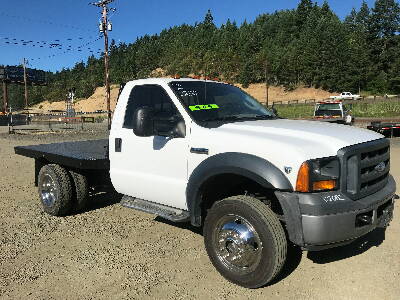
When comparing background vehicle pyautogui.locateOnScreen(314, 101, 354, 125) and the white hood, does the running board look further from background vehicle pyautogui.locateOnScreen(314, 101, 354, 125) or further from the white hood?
background vehicle pyautogui.locateOnScreen(314, 101, 354, 125)

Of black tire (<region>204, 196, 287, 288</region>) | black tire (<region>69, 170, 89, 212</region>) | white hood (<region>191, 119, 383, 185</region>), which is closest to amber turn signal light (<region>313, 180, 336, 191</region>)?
white hood (<region>191, 119, 383, 185</region>)

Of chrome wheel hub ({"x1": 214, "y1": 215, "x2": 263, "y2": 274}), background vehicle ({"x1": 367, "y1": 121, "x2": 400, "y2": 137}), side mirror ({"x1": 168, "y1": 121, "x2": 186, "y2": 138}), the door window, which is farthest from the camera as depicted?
background vehicle ({"x1": 367, "y1": 121, "x2": 400, "y2": 137})

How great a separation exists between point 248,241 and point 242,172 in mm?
614

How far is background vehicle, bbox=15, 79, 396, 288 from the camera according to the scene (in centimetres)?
323

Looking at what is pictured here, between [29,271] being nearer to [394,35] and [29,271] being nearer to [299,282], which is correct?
[299,282]

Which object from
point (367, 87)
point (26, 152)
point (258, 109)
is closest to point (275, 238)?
point (258, 109)

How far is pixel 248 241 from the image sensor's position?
11.6 ft

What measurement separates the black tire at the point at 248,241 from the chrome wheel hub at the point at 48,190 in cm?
292

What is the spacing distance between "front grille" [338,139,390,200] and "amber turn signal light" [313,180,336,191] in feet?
0.25

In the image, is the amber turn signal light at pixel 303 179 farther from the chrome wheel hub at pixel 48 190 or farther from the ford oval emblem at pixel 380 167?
the chrome wheel hub at pixel 48 190

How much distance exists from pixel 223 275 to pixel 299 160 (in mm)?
1376

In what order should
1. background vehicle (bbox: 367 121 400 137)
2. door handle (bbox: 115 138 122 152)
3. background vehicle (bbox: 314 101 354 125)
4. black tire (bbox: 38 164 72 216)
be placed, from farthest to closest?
background vehicle (bbox: 314 101 354 125) < background vehicle (bbox: 367 121 400 137) < black tire (bbox: 38 164 72 216) < door handle (bbox: 115 138 122 152)

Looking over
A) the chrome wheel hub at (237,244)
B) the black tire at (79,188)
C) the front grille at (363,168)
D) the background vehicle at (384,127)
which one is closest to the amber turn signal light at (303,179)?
the front grille at (363,168)

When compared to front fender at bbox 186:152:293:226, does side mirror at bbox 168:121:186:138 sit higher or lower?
higher
